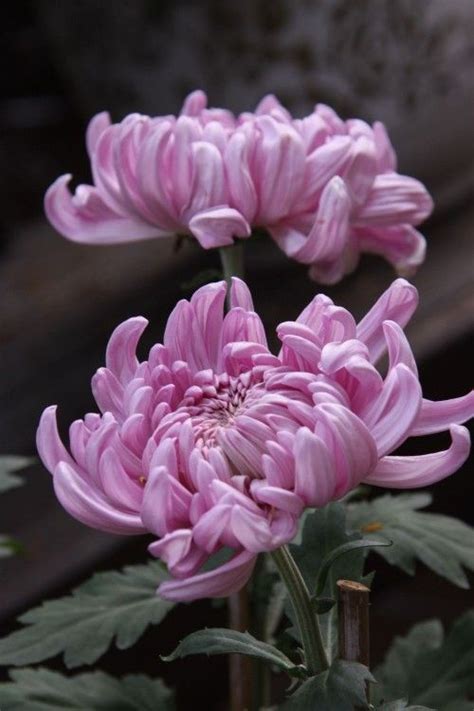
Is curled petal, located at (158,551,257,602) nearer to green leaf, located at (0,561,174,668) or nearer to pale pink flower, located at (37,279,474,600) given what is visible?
pale pink flower, located at (37,279,474,600)

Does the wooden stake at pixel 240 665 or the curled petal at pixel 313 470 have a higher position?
the curled petal at pixel 313 470

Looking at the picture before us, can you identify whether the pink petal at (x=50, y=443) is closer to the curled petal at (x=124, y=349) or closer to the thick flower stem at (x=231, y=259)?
the curled petal at (x=124, y=349)

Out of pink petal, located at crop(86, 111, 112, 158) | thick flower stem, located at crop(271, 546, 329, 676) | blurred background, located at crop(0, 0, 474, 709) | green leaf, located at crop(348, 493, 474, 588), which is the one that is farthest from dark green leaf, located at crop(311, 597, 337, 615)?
blurred background, located at crop(0, 0, 474, 709)

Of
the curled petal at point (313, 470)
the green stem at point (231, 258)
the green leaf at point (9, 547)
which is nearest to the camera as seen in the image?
the curled petal at point (313, 470)

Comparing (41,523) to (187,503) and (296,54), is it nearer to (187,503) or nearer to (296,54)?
(296,54)

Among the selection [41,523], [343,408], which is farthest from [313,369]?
[41,523]

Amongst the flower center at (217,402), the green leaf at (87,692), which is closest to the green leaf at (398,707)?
the flower center at (217,402)

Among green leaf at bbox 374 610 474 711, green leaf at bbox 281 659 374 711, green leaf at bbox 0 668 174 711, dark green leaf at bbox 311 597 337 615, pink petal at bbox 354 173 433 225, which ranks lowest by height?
green leaf at bbox 374 610 474 711
